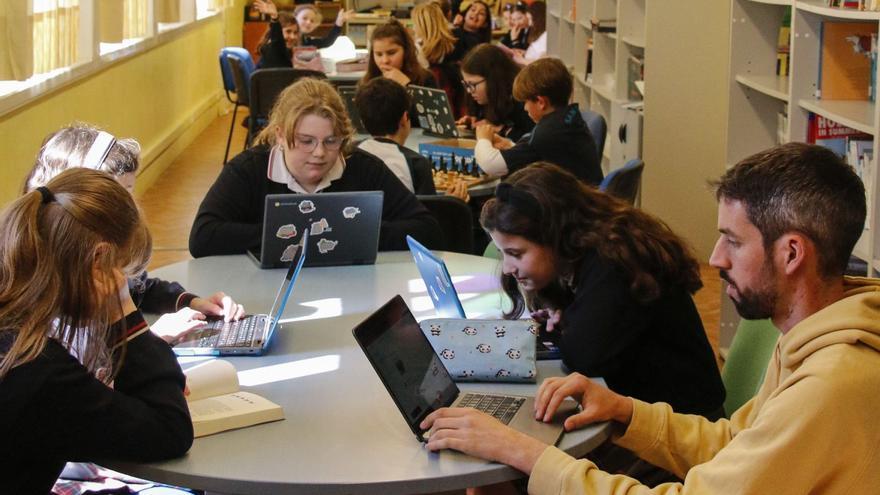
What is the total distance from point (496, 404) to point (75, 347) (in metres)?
0.72

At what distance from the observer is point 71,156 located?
2709mm

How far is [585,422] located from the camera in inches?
77.8

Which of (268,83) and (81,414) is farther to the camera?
(268,83)

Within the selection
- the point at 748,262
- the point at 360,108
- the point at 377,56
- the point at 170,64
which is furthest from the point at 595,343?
the point at 170,64

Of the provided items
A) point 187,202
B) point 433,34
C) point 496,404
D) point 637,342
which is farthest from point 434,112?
point 496,404

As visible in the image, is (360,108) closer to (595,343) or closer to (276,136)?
(276,136)

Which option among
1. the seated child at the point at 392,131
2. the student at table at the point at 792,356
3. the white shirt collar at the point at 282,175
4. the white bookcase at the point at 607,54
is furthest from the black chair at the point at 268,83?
the student at table at the point at 792,356

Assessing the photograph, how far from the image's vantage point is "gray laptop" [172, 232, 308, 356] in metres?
2.35

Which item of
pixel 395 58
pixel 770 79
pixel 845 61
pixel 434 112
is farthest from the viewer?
pixel 395 58

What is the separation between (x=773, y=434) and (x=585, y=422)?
0.53m

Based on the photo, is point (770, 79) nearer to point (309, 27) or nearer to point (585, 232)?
point (585, 232)

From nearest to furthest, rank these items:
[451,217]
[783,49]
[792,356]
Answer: [792,356] → [451,217] → [783,49]

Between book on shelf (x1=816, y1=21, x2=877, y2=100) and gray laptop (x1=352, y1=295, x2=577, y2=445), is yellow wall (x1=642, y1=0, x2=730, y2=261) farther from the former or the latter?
gray laptop (x1=352, y1=295, x2=577, y2=445)

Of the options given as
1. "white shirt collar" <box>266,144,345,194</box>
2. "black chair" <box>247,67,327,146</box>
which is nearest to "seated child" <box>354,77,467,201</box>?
"white shirt collar" <box>266,144,345,194</box>
